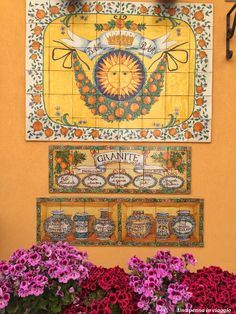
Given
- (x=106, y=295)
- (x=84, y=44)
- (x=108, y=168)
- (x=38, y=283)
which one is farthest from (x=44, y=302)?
(x=84, y=44)

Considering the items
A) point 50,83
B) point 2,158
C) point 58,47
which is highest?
point 58,47

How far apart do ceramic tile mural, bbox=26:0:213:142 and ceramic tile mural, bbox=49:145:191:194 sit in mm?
98

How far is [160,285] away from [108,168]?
44.4 inches

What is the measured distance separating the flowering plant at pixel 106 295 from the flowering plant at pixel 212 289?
31 cm

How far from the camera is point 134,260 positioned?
1.97 metres

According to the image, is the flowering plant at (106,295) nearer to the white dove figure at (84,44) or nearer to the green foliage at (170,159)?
the green foliage at (170,159)

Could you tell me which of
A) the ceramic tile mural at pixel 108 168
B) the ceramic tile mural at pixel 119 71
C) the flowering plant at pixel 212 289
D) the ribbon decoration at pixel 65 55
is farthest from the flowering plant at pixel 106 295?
the ribbon decoration at pixel 65 55

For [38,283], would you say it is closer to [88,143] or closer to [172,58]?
[88,143]

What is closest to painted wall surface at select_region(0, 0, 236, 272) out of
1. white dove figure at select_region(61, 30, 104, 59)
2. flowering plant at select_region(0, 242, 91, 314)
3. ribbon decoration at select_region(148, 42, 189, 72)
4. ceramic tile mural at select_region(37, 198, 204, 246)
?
ceramic tile mural at select_region(37, 198, 204, 246)

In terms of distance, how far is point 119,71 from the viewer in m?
2.75

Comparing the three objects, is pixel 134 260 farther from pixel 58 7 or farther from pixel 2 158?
pixel 58 7

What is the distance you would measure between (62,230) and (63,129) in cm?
77

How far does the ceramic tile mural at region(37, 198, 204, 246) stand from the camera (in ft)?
9.05

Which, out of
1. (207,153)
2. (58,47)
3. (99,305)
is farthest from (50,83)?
(99,305)
